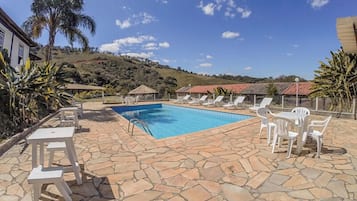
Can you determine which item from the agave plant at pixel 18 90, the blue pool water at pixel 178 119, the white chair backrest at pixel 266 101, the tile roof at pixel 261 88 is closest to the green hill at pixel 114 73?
the tile roof at pixel 261 88

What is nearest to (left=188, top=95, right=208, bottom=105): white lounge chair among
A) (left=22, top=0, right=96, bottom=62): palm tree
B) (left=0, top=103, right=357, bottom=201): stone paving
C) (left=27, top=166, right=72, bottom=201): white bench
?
(left=22, top=0, right=96, bottom=62): palm tree

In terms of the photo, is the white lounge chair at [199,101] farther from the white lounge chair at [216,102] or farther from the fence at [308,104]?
the fence at [308,104]

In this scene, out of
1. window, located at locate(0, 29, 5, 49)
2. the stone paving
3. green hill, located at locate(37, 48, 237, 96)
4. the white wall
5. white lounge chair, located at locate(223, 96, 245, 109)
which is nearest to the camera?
the stone paving

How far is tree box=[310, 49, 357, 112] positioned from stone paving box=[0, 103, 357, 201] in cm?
589

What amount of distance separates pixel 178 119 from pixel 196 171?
400 inches

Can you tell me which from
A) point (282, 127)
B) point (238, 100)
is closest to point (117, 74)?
point (238, 100)

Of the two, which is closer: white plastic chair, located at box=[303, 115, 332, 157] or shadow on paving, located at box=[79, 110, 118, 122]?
white plastic chair, located at box=[303, 115, 332, 157]

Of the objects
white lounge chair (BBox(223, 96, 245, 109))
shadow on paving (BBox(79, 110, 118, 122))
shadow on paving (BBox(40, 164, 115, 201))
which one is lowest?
shadow on paving (BBox(40, 164, 115, 201))

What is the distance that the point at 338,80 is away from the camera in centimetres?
1130

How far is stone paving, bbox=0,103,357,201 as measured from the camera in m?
3.26

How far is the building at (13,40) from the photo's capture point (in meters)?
10.3

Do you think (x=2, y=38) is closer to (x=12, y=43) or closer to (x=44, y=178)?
(x=12, y=43)

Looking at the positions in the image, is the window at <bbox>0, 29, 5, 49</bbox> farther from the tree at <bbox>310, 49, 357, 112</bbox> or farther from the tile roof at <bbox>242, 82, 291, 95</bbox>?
the tile roof at <bbox>242, 82, 291, 95</bbox>

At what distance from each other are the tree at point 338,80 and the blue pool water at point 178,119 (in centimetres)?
446
